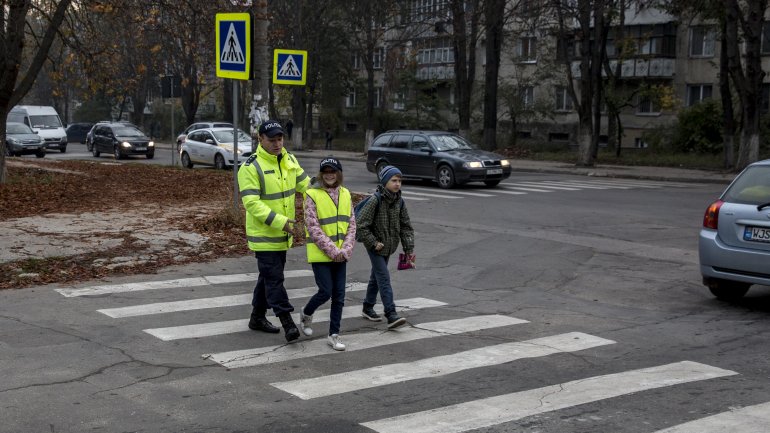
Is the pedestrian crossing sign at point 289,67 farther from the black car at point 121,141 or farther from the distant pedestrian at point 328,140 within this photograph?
the distant pedestrian at point 328,140

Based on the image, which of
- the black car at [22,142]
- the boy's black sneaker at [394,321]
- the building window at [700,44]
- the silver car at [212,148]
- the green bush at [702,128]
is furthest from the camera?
the building window at [700,44]

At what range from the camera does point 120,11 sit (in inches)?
775

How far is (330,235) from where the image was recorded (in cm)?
752

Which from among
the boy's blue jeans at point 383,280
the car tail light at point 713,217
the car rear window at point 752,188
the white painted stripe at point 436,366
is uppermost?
the car rear window at point 752,188

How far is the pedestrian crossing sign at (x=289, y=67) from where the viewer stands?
15086mm

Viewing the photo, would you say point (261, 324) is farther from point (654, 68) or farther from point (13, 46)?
point (654, 68)

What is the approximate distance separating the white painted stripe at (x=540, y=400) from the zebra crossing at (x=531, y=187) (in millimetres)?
14435

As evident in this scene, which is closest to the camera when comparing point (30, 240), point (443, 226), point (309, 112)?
point (30, 240)

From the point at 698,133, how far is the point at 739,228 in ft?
106

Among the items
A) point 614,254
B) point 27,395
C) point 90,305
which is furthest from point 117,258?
point 614,254

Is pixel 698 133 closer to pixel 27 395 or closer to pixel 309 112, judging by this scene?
pixel 309 112

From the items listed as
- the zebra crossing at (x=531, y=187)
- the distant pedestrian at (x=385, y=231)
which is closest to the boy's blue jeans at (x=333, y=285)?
the distant pedestrian at (x=385, y=231)

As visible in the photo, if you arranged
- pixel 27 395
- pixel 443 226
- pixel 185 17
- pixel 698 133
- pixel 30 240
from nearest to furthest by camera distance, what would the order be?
pixel 27 395, pixel 30 240, pixel 443 226, pixel 185 17, pixel 698 133

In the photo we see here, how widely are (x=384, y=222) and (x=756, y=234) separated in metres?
3.69
